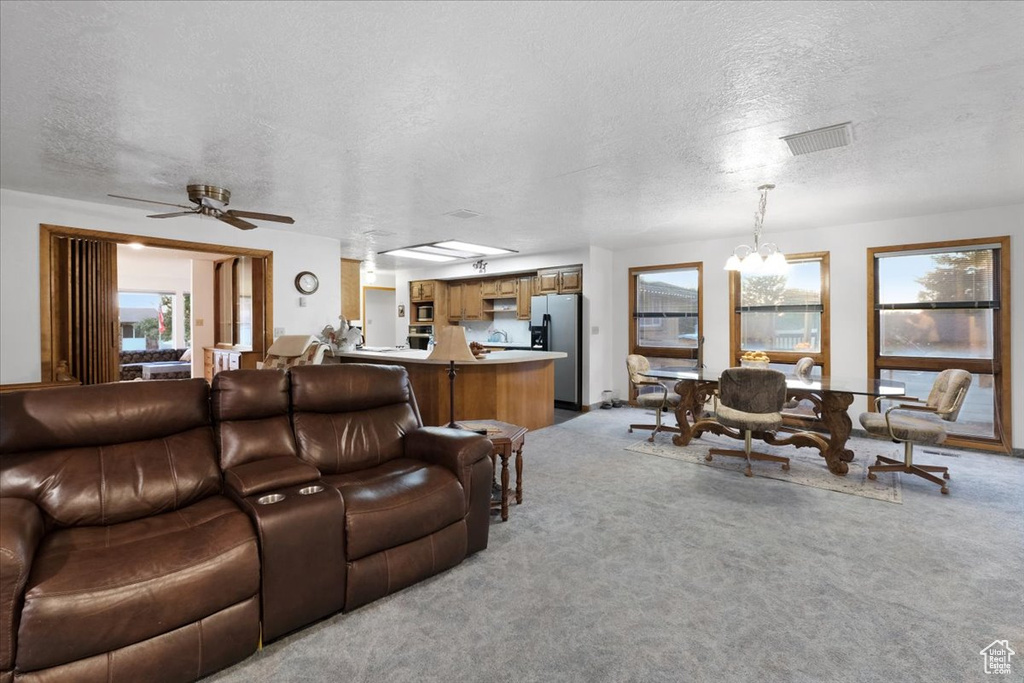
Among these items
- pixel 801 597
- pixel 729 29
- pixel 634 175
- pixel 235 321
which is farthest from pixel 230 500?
pixel 235 321

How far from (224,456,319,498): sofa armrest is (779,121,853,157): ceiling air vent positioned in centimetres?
337

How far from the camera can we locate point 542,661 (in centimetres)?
177

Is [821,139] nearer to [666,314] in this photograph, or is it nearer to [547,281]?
[666,314]

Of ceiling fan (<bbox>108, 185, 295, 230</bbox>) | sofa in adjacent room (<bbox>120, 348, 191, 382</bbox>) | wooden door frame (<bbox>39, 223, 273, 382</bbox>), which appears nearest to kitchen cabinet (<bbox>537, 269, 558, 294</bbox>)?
ceiling fan (<bbox>108, 185, 295, 230</bbox>)

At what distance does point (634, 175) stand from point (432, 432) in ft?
8.16

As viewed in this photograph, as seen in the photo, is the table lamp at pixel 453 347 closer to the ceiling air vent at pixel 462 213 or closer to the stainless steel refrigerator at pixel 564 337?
the ceiling air vent at pixel 462 213

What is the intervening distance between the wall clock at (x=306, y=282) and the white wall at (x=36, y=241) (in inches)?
6.5

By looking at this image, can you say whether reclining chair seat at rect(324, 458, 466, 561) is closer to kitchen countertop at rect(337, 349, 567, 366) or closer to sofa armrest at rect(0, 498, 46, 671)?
sofa armrest at rect(0, 498, 46, 671)

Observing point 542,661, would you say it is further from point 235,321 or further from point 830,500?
point 235,321

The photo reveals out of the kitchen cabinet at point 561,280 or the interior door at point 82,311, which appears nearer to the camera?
the interior door at point 82,311

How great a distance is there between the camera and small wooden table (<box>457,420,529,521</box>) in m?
2.96

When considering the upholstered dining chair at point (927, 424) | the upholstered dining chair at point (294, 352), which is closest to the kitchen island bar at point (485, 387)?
the upholstered dining chair at point (294, 352)

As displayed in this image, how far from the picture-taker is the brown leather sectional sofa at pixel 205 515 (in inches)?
57.6

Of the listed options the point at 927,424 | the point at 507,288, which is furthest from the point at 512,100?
the point at 507,288
